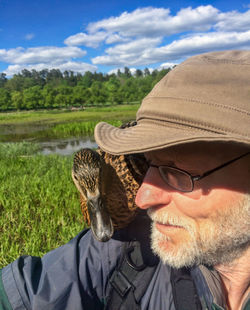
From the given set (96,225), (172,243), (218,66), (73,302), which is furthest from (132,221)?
(218,66)

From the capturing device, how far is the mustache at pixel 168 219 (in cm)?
107

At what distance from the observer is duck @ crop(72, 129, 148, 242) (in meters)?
1.46

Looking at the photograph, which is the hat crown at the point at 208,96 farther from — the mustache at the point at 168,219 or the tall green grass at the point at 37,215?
the tall green grass at the point at 37,215

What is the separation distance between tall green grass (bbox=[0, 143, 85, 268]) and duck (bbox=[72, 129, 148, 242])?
1403 mm

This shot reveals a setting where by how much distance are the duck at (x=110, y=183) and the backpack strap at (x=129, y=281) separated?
223 millimetres

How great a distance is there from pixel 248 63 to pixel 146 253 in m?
0.92

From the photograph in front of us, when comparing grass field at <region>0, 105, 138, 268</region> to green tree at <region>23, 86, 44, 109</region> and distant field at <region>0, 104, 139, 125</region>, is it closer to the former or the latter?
distant field at <region>0, 104, 139, 125</region>

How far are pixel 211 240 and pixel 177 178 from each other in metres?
0.28

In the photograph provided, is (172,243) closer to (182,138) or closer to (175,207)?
(175,207)

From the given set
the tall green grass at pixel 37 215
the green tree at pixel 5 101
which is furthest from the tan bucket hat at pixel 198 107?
the green tree at pixel 5 101

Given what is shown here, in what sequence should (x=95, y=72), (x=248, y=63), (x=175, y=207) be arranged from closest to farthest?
(x=248, y=63) < (x=175, y=207) < (x=95, y=72)

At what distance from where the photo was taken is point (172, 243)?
1.14m

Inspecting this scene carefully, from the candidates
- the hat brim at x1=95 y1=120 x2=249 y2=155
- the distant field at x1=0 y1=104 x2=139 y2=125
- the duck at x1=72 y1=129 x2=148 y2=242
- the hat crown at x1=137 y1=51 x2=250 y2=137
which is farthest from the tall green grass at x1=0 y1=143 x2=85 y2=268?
the distant field at x1=0 y1=104 x2=139 y2=125

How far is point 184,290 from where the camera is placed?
3.66ft
